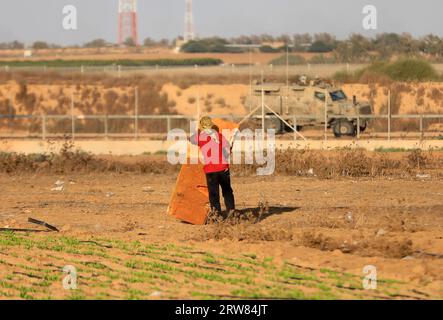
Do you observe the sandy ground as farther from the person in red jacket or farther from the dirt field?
the person in red jacket

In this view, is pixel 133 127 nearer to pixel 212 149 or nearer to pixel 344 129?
pixel 344 129

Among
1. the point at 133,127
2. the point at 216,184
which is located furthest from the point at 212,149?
the point at 133,127

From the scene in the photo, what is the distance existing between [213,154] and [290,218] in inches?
83.6

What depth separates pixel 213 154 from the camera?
62.8 feet

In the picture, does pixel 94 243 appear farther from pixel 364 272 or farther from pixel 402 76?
pixel 402 76

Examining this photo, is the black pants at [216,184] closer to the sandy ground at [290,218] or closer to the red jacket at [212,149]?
the red jacket at [212,149]

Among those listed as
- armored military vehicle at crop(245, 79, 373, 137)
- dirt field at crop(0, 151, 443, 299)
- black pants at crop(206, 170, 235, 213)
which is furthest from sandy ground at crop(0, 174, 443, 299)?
armored military vehicle at crop(245, 79, 373, 137)

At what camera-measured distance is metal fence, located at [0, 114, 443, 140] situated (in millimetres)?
39531

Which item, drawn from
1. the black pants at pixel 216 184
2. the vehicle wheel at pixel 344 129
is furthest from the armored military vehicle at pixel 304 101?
the black pants at pixel 216 184

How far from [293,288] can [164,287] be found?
4.86ft

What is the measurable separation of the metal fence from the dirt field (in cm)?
1306

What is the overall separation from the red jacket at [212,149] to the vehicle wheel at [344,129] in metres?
20.8

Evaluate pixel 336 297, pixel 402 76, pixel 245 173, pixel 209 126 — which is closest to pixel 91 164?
pixel 245 173

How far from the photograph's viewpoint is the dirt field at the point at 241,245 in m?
13.7
